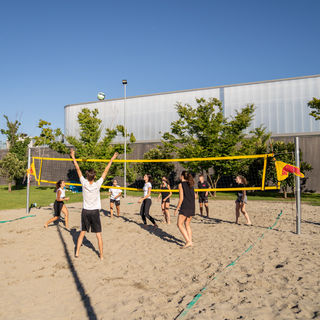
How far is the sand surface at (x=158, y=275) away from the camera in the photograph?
3.14 meters

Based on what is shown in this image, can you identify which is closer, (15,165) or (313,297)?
(313,297)

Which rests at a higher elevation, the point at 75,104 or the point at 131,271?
the point at 75,104

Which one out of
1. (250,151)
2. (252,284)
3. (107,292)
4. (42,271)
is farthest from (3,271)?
(250,151)

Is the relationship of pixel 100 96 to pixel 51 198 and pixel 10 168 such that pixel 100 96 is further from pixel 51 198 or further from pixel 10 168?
pixel 51 198

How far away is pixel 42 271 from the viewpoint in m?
4.47

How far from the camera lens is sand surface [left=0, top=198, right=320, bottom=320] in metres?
Result: 3.14

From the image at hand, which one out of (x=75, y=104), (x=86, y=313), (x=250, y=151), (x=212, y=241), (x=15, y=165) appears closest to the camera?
(x=86, y=313)

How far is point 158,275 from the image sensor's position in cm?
427

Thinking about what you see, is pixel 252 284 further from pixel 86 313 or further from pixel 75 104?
pixel 75 104

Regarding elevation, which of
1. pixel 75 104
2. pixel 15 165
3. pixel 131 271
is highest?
pixel 75 104

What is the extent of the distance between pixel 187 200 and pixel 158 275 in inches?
72.3

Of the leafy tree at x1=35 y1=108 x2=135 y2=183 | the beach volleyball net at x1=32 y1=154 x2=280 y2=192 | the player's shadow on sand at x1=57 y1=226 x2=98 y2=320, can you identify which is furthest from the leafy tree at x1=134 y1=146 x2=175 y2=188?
the player's shadow on sand at x1=57 y1=226 x2=98 y2=320

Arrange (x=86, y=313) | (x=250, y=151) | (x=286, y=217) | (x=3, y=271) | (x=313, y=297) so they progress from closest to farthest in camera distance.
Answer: (x=86, y=313), (x=313, y=297), (x=3, y=271), (x=286, y=217), (x=250, y=151)

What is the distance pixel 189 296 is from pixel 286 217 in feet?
24.4
